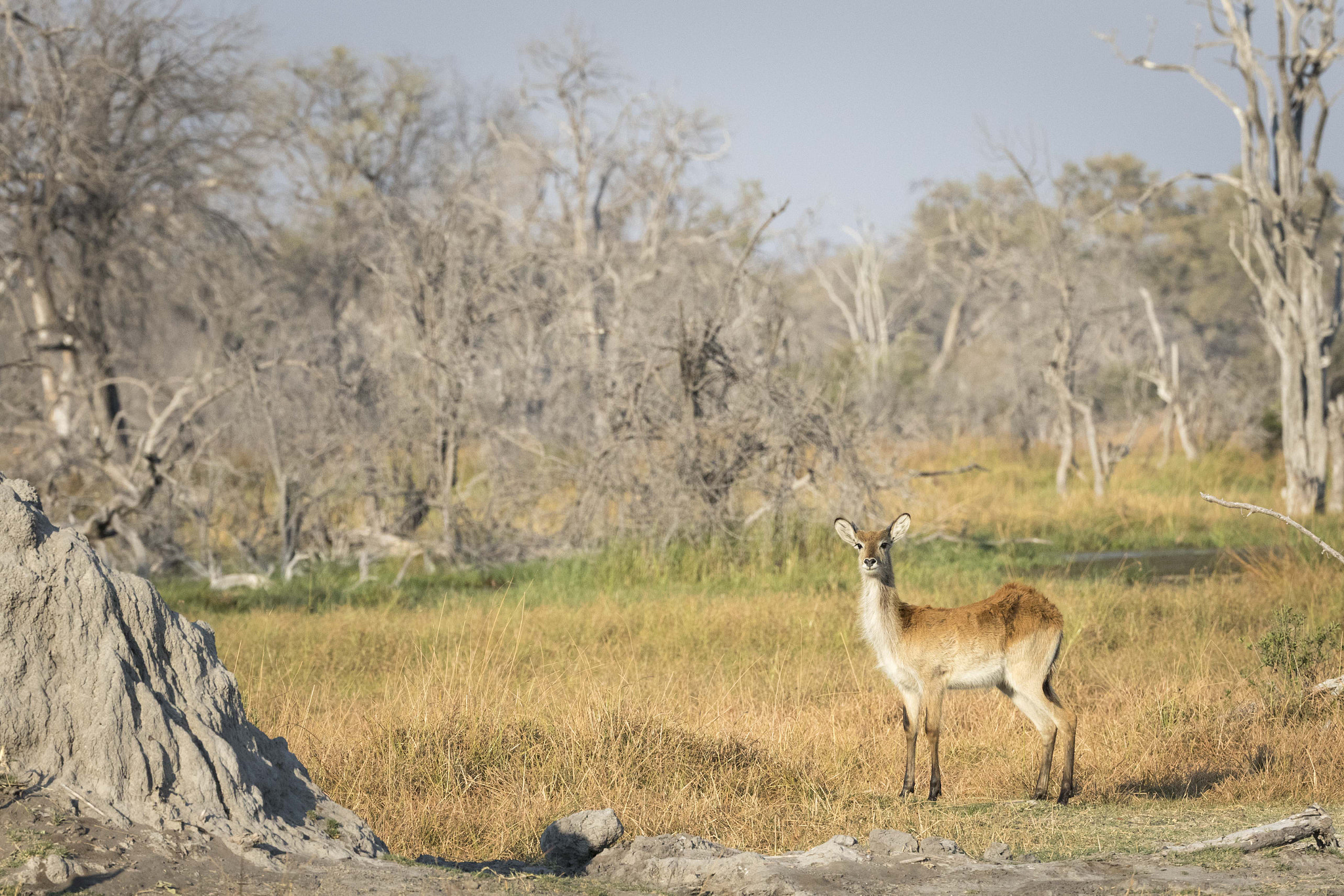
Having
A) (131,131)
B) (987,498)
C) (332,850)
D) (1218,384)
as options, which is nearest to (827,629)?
(332,850)

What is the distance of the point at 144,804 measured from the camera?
136 inches

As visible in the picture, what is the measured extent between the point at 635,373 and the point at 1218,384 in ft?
63.2

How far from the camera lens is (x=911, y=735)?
18.7 feet

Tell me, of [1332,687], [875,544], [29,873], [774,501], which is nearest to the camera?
Result: [29,873]

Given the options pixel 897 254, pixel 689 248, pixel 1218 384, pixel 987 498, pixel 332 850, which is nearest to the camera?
pixel 332 850

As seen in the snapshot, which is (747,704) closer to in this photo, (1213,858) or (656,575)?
Answer: (1213,858)

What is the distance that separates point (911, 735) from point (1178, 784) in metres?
1.37

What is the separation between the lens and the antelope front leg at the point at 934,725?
554cm

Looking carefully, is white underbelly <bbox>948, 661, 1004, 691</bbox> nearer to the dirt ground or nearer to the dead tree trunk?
the dirt ground

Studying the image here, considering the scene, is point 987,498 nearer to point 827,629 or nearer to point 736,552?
point 736,552

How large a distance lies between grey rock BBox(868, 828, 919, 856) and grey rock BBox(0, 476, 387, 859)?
62.4 inches

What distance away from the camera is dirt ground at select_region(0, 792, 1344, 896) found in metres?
3.16

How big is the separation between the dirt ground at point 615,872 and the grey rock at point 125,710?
0.12 m

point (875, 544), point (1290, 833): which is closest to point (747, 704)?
point (875, 544)
